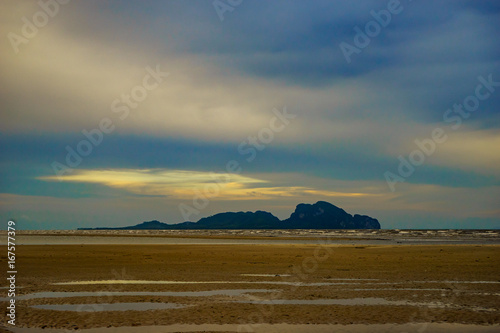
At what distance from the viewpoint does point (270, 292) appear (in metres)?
27.6

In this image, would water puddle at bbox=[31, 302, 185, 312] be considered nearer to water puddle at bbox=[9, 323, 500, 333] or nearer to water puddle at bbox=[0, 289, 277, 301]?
water puddle at bbox=[0, 289, 277, 301]

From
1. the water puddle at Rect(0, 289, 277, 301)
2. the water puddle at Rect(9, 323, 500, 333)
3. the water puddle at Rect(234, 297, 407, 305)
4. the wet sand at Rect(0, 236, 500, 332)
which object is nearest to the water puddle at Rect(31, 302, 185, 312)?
the wet sand at Rect(0, 236, 500, 332)

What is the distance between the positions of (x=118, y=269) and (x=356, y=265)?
77.2 ft

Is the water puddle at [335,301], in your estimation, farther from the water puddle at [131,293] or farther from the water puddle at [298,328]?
the water puddle at [298,328]

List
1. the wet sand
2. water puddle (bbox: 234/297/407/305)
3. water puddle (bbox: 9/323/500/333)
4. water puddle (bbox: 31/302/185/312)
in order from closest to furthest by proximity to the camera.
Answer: water puddle (bbox: 9/323/500/333)
the wet sand
water puddle (bbox: 31/302/185/312)
water puddle (bbox: 234/297/407/305)

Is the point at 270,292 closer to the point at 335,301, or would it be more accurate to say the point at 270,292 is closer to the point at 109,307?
the point at 335,301

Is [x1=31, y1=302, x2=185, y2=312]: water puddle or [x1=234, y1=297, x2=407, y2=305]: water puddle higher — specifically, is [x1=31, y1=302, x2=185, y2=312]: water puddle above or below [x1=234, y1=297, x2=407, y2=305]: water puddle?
above

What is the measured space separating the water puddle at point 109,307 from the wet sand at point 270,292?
0.78 feet

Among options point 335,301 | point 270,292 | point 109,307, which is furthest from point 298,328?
point 109,307

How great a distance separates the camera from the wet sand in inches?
788

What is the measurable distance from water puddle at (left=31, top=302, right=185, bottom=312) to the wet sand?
0.24 meters

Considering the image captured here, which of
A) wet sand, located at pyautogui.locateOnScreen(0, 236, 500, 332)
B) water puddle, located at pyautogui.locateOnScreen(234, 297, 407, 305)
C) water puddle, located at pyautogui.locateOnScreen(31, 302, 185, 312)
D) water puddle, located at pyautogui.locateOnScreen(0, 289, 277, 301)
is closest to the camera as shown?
wet sand, located at pyautogui.locateOnScreen(0, 236, 500, 332)

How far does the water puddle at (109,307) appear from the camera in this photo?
22062 millimetres

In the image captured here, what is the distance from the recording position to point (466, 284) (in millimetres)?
30641
